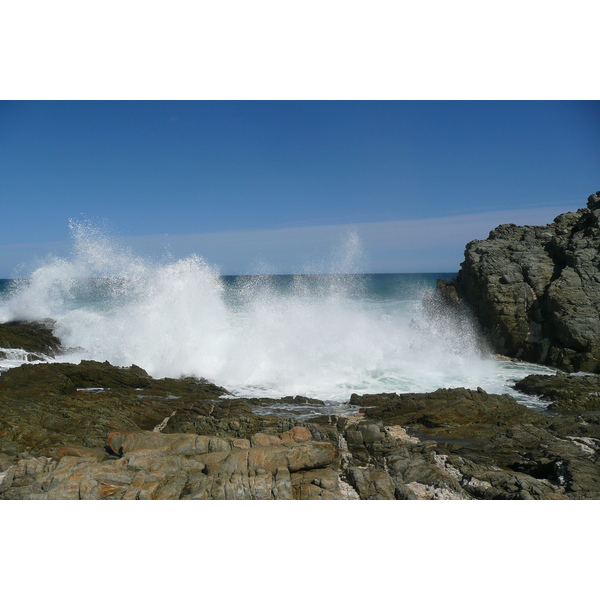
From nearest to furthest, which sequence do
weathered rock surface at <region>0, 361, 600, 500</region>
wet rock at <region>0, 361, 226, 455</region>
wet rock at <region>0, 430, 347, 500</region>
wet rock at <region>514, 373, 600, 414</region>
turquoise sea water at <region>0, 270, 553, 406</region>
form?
wet rock at <region>0, 430, 347, 500</region> < weathered rock surface at <region>0, 361, 600, 500</region> < wet rock at <region>0, 361, 226, 455</region> < wet rock at <region>514, 373, 600, 414</region> < turquoise sea water at <region>0, 270, 553, 406</region>

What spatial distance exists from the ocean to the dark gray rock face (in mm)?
877

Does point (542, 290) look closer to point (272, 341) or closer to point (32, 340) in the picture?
point (272, 341)

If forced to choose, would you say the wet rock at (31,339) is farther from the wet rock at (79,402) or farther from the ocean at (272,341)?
the wet rock at (79,402)

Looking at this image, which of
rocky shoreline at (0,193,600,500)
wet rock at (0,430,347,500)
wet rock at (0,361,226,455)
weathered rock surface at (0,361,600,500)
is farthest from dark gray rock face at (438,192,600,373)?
wet rock at (0,430,347,500)

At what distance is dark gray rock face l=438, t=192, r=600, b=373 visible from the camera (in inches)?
506

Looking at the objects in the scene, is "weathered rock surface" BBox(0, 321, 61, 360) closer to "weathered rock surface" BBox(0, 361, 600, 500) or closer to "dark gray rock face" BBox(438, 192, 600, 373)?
"weathered rock surface" BBox(0, 361, 600, 500)

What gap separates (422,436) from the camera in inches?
290

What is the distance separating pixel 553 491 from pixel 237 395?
7106mm

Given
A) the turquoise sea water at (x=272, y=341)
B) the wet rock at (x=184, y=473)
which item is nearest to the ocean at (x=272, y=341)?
the turquoise sea water at (x=272, y=341)

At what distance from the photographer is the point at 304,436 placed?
6461mm

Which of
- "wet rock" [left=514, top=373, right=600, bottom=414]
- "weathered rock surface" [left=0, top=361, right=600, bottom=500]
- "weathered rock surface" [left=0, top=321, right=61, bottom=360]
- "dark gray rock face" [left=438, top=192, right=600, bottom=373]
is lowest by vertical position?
"weathered rock surface" [left=0, top=361, right=600, bottom=500]

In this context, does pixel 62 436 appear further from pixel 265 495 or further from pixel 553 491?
pixel 553 491

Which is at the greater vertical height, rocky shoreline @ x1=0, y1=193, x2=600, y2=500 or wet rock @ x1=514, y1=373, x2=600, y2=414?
wet rock @ x1=514, y1=373, x2=600, y2=414

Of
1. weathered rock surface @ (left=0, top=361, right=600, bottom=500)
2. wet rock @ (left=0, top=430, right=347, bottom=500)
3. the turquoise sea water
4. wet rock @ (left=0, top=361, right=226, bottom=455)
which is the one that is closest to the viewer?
wet rock @ (left=0, top=430, right=347, bottom=500)
